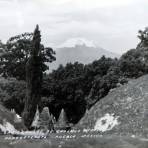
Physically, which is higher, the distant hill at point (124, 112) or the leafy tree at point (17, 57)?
the leafy tree at point (17, 57)

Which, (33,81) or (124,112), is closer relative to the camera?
(124,112)

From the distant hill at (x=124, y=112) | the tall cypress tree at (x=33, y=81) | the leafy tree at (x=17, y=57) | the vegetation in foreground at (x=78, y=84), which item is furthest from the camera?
the leafy tree at (x=17, y=57)

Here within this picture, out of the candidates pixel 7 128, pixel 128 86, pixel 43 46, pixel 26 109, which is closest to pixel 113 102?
pixel 128 86

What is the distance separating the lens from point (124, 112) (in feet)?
20.7

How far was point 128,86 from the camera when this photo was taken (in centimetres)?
695

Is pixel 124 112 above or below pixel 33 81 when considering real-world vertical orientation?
below

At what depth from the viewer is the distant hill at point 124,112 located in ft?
19.2

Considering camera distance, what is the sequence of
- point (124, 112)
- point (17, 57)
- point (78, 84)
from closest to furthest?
point (124, 112), point (78, 84), point (17, 57)

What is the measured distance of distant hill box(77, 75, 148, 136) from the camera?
231 inches

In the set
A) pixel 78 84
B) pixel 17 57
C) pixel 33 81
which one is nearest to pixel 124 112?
pixel 33 81

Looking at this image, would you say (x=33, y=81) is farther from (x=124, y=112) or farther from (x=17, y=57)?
(x=124, y=112)

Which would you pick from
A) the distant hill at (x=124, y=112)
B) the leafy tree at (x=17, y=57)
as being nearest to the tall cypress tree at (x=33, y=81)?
the leafy tree at (x=17, y=57)

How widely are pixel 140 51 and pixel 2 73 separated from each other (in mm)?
31845

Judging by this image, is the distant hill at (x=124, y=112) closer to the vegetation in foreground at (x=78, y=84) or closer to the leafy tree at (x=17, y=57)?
the vegetation in foreground at (x=78, y=84)
